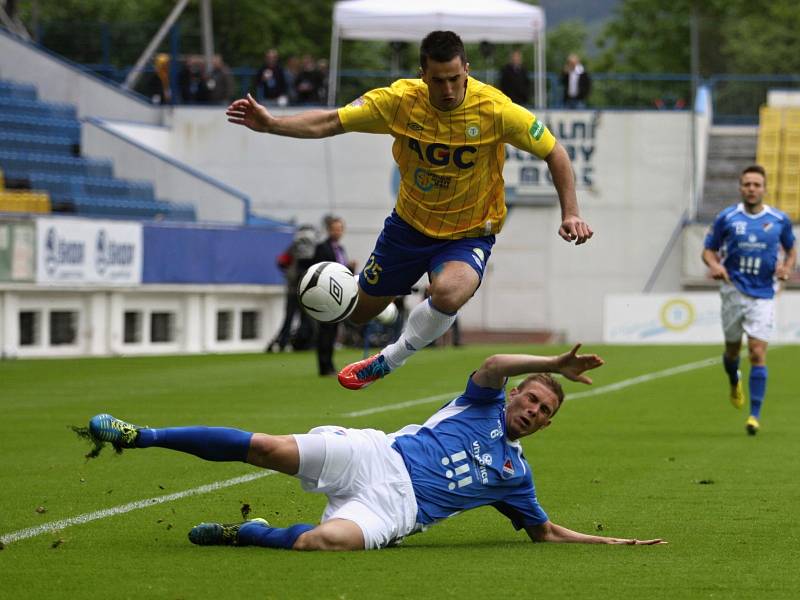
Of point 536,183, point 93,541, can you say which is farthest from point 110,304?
point 93,541

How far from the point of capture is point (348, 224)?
38.2m

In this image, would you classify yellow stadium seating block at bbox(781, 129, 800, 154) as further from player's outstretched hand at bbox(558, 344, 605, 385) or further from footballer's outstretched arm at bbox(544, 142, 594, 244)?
player's outstretched hand at bbox(558, 344, 605, 385)

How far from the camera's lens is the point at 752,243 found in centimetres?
1405

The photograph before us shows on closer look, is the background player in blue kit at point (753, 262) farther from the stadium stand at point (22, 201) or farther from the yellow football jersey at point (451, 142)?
the stadium stand at point (22, 201)

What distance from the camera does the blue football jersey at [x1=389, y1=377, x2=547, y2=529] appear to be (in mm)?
7180

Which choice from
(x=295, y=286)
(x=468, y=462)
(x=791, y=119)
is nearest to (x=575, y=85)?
(x=791, y=119)

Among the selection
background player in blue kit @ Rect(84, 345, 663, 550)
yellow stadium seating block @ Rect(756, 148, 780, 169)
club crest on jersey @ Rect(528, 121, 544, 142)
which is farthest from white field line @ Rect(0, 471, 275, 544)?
yellow stadium seating block @ Rect(756, 148, 780, 169)

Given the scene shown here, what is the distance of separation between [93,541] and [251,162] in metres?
31.4

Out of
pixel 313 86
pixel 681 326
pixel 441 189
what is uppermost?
pixel 313 86

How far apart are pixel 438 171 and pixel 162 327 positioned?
60.2 feet

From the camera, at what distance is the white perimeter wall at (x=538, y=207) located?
37812 mm

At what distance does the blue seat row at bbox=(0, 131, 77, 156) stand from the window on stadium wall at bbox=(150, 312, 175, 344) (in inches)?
157

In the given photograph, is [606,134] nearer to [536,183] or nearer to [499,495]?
[536,183]

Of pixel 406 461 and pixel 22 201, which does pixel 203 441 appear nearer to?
pixel 406 461
